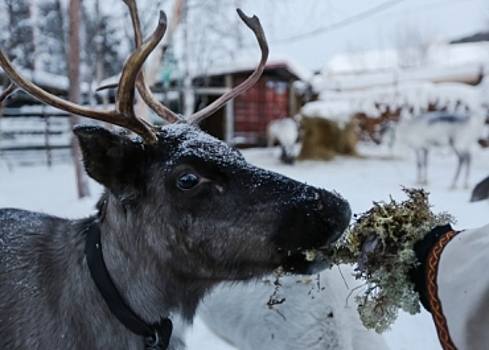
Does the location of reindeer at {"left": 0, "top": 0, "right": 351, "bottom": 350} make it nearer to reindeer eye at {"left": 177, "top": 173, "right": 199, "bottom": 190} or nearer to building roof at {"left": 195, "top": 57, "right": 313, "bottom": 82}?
reindeer eye at {"left": 177, "top": 173, "right": 199, "bottom": 190}

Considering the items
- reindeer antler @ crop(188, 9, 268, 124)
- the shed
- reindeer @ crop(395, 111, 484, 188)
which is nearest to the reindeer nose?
reindeer antler @ crop(188, 9, 268, 124)

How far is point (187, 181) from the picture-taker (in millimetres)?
1659

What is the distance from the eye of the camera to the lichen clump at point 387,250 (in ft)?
4.88

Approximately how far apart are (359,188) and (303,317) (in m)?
6.44

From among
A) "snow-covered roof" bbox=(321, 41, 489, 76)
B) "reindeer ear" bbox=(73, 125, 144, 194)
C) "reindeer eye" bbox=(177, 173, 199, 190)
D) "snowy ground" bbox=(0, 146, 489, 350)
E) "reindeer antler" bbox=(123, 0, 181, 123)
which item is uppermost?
"snow-covered roof" bbox=(321, 41, 489, 76)

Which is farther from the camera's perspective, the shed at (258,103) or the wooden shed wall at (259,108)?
the wooden shed wall at (259,108)

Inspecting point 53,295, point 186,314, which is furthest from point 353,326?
point 53,295

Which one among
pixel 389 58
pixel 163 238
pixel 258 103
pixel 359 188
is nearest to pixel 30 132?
pixel 258 103

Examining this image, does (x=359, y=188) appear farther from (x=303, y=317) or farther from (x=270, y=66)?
(x=270, y=66)

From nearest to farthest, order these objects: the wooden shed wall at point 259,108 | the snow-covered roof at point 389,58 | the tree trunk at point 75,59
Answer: the tree trunk at point 75,59 → the wooden shed wall at point 259,108 → the snow-covered roof at point 389,58

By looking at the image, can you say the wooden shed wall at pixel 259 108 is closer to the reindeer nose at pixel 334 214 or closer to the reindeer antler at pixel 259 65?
the reindeer antler at pixel 259 65

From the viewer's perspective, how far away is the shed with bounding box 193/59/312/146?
1838cm

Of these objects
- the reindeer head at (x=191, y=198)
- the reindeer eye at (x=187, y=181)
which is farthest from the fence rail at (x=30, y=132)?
the reindeer eye at (x=187, y=181)

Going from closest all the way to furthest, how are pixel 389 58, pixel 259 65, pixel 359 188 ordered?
pixel 259 65 < pixel 359 188 < pixel 389 58
